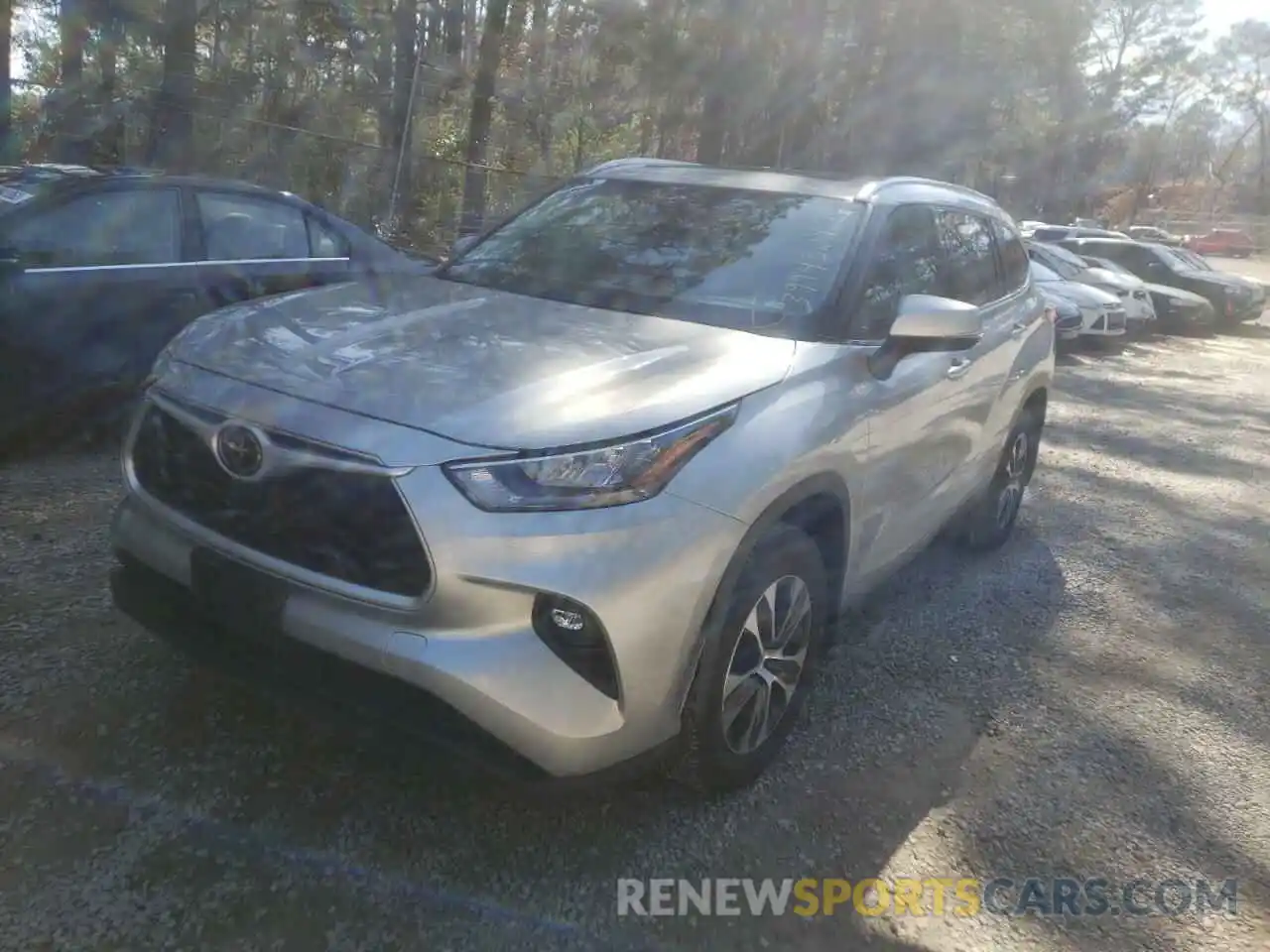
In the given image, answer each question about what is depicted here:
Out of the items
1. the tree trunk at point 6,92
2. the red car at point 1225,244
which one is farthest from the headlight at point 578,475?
the red car at point 1225,244

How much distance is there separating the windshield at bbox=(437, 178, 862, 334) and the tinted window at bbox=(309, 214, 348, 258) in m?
2.57

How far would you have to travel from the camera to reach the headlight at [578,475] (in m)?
2.56

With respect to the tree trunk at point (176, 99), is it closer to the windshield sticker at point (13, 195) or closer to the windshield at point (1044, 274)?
the windshield sticker at point (13, 195)

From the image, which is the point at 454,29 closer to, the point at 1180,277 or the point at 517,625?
the point at 1180,277

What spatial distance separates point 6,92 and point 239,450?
36.6 feet


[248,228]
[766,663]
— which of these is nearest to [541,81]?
[248,228]

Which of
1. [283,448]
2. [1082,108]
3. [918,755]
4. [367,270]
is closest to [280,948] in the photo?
[283,448]

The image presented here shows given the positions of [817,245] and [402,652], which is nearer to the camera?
[402,652]

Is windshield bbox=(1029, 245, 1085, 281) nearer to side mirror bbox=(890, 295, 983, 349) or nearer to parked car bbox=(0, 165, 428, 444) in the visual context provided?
parked car bbox=(0, 165, 428, 444)

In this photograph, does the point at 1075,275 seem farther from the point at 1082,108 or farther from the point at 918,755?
the point at 1082,108

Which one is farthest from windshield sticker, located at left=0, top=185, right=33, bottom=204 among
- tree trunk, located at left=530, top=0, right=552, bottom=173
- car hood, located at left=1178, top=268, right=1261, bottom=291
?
car hood, located at left=1178, top=268, right=1261, bottom=291

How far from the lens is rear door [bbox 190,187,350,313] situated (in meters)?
6.06

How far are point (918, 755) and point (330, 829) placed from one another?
72.2 inches

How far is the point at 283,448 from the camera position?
2672mm
